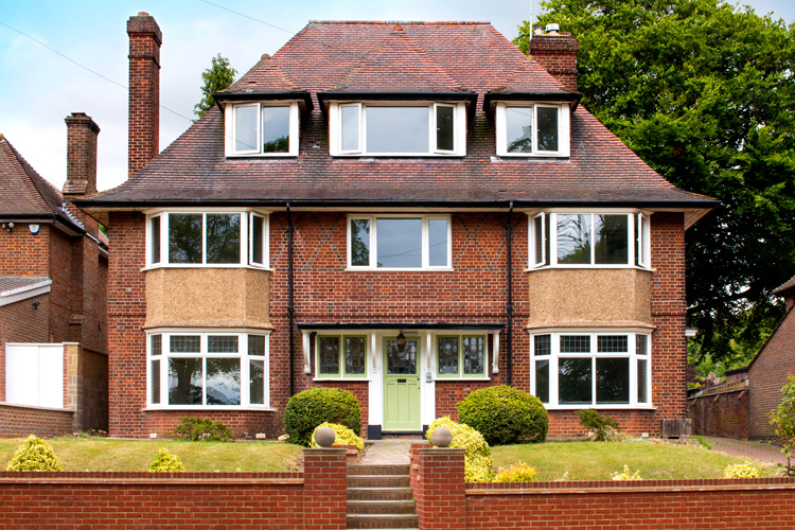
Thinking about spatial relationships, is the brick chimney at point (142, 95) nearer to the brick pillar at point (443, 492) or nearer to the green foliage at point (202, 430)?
the green foliage at point (202, 430)

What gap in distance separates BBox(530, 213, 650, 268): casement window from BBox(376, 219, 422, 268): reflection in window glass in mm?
2853

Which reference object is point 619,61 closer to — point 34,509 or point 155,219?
point 155,219

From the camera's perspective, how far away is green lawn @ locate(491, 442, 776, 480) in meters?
15.1

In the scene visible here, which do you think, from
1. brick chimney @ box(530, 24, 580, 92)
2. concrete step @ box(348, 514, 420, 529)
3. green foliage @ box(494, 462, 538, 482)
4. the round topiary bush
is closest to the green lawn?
the round topiary bush

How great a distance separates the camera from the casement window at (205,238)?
20.5 metres

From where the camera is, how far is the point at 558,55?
82.0 ft

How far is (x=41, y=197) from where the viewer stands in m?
23.9

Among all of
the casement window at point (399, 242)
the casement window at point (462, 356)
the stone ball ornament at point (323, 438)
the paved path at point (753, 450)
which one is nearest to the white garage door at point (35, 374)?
the casement window at point (399, 242)

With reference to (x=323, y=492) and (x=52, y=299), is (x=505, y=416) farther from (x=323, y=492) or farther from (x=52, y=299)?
(x=52, y=299)

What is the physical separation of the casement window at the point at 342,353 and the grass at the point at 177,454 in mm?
3695

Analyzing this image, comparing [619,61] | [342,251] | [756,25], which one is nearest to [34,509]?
[342,251]

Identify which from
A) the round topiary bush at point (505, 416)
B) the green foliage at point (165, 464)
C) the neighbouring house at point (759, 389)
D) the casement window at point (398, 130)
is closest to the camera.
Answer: the green foliage at point (165, 464)

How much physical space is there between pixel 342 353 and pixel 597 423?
5800mm

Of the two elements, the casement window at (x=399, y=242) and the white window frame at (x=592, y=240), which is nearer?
the white window frame at (x=592, y=240)
